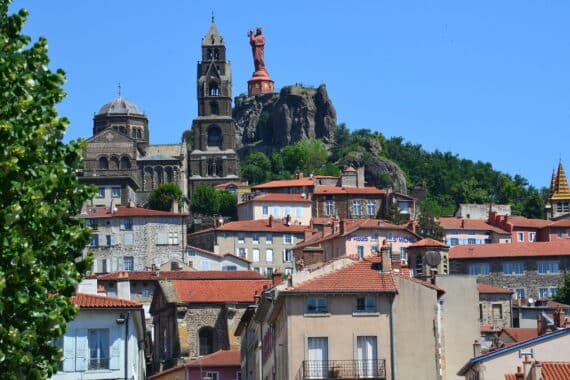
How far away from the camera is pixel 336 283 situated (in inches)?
2235

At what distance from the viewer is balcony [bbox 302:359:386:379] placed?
182ft

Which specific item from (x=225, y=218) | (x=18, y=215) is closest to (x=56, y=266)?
(x=18, y=215)

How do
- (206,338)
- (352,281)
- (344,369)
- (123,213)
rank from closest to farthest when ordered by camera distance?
1. (344,369)
2. (352,281)
3. (206,338)
4. (123,213)

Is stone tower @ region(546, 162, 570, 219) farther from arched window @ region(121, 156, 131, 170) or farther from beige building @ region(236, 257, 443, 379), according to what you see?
beige building @ region(236, 257, 443, 379)

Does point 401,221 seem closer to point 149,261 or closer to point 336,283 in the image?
point 149,261

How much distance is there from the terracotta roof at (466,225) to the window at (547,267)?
22018 millimetres

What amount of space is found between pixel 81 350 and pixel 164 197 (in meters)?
120

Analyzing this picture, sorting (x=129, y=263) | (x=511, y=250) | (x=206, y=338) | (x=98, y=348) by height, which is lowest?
(x=98, y=348)

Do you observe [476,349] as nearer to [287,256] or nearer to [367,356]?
[367,356]

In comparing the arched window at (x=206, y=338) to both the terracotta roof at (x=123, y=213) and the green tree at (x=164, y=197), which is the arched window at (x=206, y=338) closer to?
the terracotta roof at (x=123, y=213)

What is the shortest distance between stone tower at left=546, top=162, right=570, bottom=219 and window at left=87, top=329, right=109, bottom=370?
137591 mm

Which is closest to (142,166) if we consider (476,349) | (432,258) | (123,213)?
(123,213)

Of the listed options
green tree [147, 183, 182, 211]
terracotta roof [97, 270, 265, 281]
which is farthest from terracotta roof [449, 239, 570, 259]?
green tree [147, 183, 182, 211]

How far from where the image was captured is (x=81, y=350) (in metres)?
52.2
